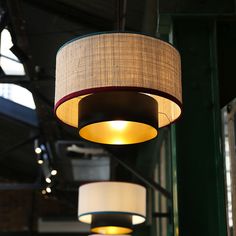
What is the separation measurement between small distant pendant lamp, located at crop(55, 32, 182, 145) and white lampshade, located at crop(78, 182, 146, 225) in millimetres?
2269

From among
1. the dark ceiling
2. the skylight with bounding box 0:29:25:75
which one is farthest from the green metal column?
the skylight with bounding box 0:29:25:75

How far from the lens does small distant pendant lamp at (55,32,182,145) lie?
5.97 feet

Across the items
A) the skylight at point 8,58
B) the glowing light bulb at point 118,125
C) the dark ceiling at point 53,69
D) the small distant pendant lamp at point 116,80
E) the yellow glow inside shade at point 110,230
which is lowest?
the yellow glow inside shade at point 110,230

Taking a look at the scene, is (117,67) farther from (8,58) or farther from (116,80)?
(8,58)

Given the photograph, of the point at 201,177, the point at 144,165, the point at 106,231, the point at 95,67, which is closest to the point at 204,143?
the point at 201,177

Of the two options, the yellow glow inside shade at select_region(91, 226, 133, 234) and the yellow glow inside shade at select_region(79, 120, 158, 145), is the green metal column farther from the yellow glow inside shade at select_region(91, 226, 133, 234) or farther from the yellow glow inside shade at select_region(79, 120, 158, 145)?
the yellow glow inside shade at select_region(91, 226, 133, 234)

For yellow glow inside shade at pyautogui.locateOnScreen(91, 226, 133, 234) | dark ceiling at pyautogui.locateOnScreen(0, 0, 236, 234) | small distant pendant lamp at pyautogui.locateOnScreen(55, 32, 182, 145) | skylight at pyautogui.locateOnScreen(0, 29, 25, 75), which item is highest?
skylight at pyautogui.locateOnScreen(0, 29, 25, 75)

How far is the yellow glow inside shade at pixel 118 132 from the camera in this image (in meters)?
1.98

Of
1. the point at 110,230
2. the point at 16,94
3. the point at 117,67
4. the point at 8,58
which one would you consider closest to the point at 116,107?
the point at 117,67

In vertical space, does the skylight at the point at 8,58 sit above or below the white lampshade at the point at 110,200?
above

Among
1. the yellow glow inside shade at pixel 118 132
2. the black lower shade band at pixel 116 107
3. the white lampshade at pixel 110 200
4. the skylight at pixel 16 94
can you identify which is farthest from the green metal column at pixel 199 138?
the skylight at pixel 16 94

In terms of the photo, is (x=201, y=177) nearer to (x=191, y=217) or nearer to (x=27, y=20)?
(x=191, y=217)

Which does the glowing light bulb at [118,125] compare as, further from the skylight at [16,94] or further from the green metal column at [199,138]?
the skylight at [16,94]

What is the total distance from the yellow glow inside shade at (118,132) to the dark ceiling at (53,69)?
116 cm
